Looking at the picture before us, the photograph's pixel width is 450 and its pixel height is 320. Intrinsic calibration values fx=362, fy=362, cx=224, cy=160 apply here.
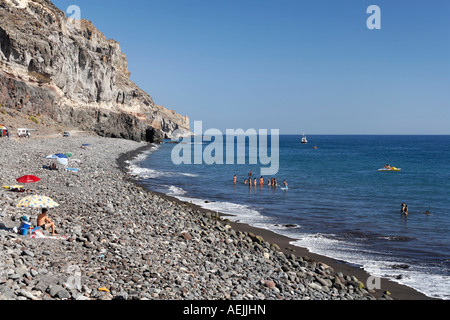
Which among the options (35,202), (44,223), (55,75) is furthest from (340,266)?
(55,75)

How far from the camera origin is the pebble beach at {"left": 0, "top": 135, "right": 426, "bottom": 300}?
8.42 m

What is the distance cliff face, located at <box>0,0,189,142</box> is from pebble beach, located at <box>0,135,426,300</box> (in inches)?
1911

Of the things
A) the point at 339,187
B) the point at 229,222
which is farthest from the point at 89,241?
the point at 339,187

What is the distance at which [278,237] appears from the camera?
1903 centimetres

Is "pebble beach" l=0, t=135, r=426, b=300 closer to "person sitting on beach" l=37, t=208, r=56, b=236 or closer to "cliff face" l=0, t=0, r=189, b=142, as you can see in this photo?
"person sitting on beach" l=37, t=208, r=56, b=236

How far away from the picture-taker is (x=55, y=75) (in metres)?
69.9

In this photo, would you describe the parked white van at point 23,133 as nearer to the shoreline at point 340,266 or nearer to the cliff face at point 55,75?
the cliff face at point 55,75

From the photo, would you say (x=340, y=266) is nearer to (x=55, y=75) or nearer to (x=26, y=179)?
(x=26, y=179)

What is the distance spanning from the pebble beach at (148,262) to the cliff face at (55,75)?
48.5 m

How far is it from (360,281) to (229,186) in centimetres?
2677

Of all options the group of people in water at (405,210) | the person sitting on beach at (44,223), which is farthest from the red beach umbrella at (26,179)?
the group of people in water at (405,210)

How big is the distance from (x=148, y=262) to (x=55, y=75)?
228ft

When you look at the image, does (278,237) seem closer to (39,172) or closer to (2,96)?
(39,172)

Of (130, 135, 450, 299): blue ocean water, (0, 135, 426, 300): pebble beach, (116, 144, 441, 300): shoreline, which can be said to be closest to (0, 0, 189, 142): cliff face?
(130, 135, 450, 299): blue ocean water
